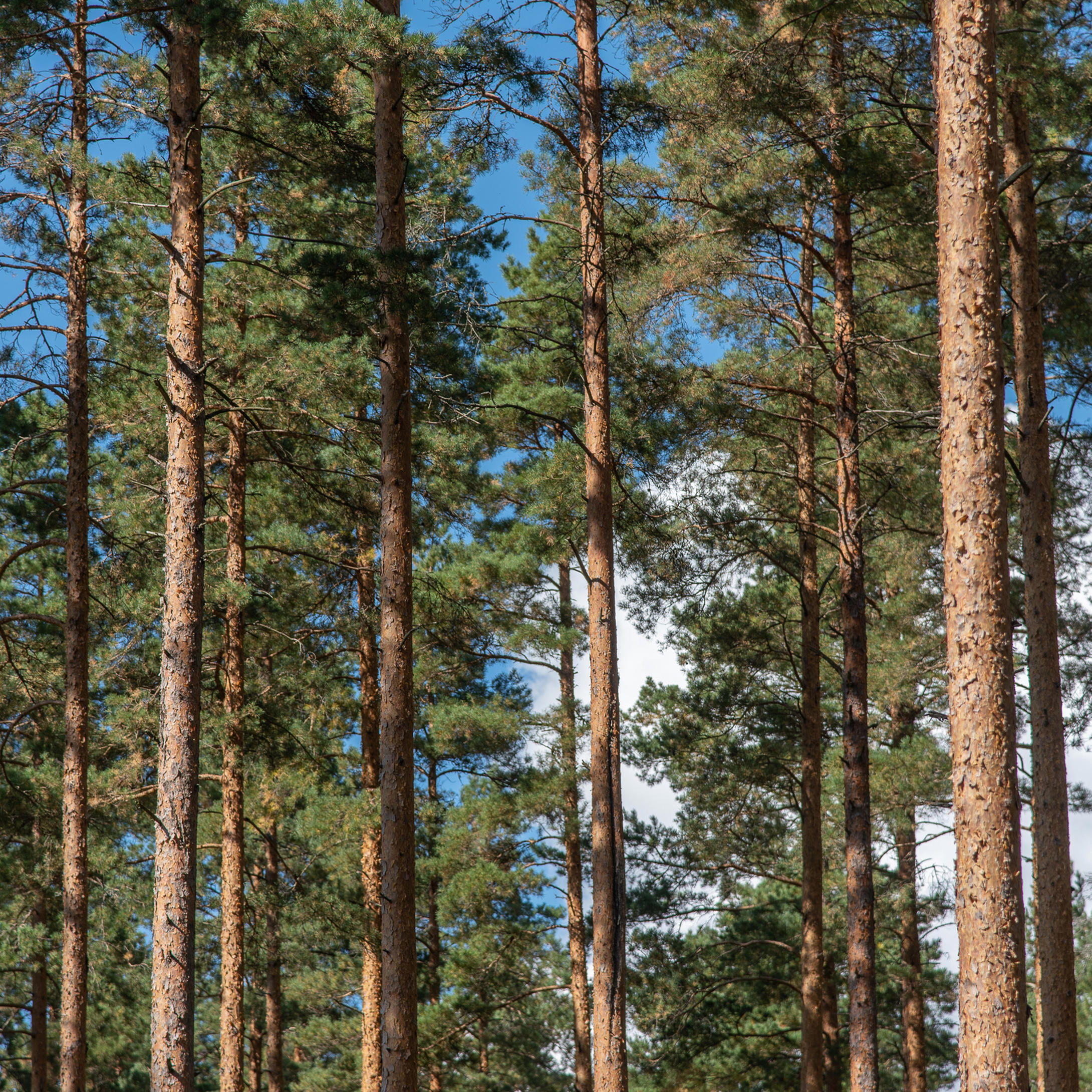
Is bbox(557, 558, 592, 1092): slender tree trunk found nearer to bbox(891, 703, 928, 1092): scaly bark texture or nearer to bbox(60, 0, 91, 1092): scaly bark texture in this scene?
bbox(891, 703, 928, 1092): scaly bark texture

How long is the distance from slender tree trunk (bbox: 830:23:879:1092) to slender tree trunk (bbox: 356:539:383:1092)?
5775mm

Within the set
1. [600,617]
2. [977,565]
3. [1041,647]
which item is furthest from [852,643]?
[977,565]

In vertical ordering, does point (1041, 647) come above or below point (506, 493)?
below

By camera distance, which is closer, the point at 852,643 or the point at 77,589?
the point at 852,643

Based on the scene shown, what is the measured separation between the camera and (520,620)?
52.2 feet

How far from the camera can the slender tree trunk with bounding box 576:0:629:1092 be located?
8.11 meters

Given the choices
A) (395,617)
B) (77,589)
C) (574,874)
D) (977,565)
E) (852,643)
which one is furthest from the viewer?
(574,874)

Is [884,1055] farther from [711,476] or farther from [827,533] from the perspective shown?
[711,476]

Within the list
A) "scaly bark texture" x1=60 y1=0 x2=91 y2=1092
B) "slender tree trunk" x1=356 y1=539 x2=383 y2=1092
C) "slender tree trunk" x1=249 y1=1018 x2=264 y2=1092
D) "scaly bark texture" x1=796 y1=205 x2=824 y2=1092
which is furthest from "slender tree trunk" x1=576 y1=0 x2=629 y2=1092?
"slender tree trunk" x1=249 y1=1018 x2=264 y2=1092

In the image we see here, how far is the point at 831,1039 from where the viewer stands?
14.1m

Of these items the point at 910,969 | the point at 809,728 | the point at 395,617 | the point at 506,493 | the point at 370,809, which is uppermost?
the point at 506,493

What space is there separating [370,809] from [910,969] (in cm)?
876

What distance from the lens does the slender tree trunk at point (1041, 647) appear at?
8.30 metres

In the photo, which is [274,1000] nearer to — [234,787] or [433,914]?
[433,914]
